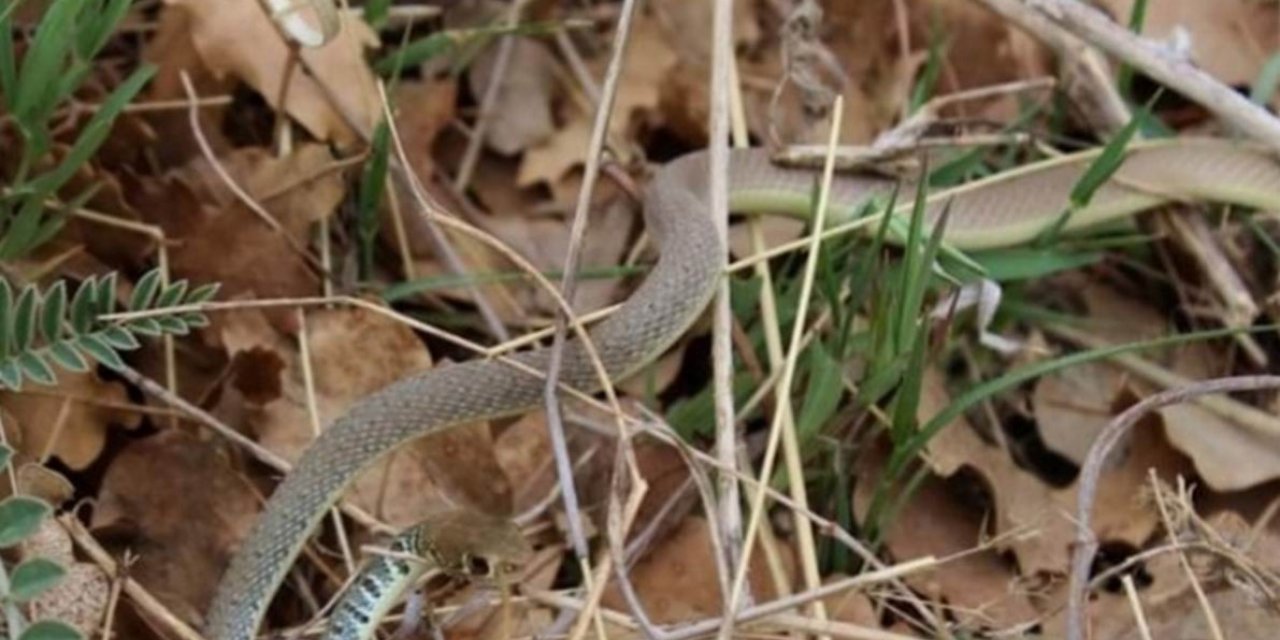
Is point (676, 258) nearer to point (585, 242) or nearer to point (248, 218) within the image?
point (585, 242)

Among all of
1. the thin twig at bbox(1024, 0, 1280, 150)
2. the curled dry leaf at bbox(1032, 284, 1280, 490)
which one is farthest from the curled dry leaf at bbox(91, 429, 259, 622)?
the thin twig at bbox(1024, 0, 1280, 150)

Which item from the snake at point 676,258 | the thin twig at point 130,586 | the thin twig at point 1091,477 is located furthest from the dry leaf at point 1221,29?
the thin twig at point 130,586

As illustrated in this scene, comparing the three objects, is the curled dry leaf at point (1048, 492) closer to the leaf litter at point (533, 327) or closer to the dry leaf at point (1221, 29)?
the leaf litter at point (533, 327)

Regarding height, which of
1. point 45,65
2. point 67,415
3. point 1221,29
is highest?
point 45,65

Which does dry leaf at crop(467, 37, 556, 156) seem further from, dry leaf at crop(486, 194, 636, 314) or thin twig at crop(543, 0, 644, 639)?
thin twig at crop(543, 0, 644, 639)

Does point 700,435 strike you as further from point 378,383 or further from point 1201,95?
point 1201,95

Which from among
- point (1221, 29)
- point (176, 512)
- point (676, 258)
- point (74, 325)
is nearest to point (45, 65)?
point (74, 325)

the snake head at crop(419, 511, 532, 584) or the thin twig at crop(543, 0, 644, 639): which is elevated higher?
the thin twig at crop(543, 0, 644, 639)
